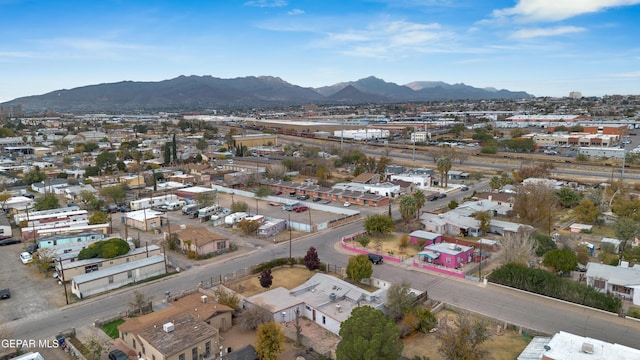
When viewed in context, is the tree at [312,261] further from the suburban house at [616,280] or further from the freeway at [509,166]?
the freeway at [509,166]

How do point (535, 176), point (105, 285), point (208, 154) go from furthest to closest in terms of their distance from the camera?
point (208, 154), point (535, 176), point (105, 285)

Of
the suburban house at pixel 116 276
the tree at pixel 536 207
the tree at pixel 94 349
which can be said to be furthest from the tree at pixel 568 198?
the tree at pixel 94 349

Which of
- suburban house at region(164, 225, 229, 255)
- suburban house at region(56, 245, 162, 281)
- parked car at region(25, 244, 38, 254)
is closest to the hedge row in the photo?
suburban house at region(164, 225, 229, 255)

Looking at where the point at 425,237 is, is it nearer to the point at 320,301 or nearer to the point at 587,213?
the point at 320,301

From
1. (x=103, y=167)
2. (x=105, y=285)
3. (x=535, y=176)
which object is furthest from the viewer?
(x=103, y=167)

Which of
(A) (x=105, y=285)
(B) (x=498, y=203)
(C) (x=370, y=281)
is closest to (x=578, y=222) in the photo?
(B) (x=498, y=203)

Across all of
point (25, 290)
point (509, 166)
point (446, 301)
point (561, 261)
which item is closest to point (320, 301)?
point (446, 301)

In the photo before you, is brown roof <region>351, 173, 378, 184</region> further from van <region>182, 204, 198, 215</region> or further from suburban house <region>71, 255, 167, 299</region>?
suburban house <region>71, 255, 167, 299</region>

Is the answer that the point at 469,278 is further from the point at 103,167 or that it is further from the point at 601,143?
the point at 601,143
